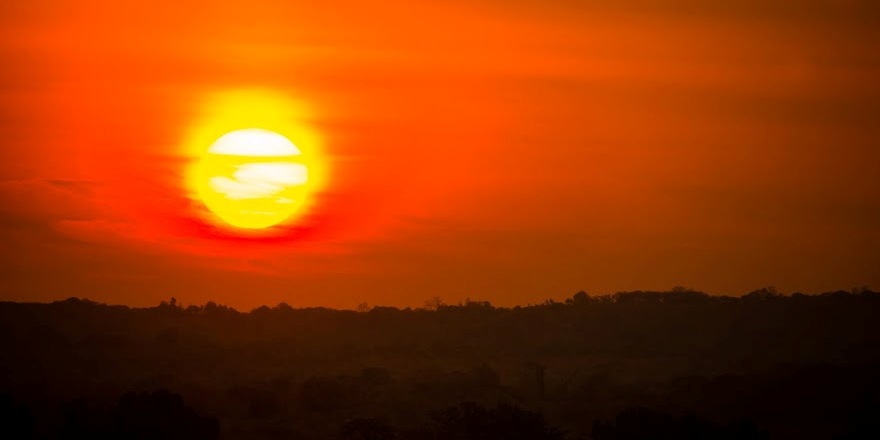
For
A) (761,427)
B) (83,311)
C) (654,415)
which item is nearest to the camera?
(654,415)

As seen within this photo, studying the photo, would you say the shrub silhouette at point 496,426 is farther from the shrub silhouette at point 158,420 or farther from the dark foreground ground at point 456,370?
the shrub silhouette at point 158,420

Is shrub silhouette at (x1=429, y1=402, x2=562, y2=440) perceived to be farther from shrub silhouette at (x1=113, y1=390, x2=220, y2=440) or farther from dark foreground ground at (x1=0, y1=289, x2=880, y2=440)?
shrub silhouette at (x1=113, y1=390, x2=220, y2=440)

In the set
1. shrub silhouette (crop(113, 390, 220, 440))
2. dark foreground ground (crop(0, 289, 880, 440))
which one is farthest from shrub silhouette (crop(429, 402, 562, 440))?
shrub silhouette (crop(113, 390, 220, 440))

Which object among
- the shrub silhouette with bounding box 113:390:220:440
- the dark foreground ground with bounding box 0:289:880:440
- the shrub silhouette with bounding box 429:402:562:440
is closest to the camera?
the shrub silhouette with bounding box 113:390:220:440

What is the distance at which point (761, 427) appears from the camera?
77.7 meters

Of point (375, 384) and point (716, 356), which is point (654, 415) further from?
A: point (716, 356)

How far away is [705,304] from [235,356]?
157ft

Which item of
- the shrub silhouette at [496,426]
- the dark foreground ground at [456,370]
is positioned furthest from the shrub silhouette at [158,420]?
the shrub silhouette at [496,426]

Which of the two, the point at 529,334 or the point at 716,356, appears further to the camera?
the point at 529,334

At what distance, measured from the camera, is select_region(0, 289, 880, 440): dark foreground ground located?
72.2 m

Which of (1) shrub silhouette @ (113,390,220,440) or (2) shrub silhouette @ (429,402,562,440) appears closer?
(1) shrub silhouette @ (113,390,220,440)

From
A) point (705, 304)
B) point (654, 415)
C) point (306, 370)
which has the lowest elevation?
point (654, 415)

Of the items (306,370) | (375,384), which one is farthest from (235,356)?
(375,384)

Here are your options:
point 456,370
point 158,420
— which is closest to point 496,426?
point 158,420
